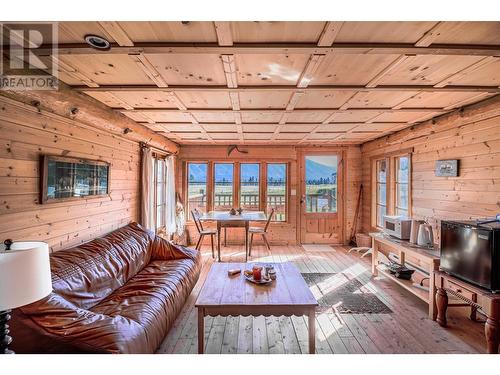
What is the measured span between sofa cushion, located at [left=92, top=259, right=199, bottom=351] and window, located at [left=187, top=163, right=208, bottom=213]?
10.2 ft

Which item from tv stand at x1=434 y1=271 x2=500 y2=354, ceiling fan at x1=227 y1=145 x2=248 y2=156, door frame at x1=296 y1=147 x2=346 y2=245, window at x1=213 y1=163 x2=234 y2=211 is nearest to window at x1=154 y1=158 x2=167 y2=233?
window at x1=213 y1=163 x2=234 y2=211

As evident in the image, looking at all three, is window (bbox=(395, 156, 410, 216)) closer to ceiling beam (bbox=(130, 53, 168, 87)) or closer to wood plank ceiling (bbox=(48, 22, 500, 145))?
wood plank ceiling (bbox=(48, 22, 500, 145))

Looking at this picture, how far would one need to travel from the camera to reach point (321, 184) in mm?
6254

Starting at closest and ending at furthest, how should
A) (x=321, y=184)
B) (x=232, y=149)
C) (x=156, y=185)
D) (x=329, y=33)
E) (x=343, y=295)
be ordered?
1. (x=329, y=33)
2. (x=343, y=295)
3. (x=156, y=185)
4. (x=232, y=149)
5. (x=321, y=184)

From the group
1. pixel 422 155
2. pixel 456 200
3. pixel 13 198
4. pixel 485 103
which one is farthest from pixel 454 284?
pixel 13 198

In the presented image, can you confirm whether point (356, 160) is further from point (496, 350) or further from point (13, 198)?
point (13, 198)

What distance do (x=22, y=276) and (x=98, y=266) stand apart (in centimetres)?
125

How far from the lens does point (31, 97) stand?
200 cm

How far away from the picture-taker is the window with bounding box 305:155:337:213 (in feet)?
20.4

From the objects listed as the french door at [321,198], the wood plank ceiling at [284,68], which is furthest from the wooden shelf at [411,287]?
the french door at [321,198]

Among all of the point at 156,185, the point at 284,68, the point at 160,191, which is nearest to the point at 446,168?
the point at 284,68

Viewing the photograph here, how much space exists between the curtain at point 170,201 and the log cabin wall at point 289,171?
66 cm

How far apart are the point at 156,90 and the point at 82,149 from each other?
1.14 metres

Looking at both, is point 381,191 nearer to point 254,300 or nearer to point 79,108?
point 254,300
